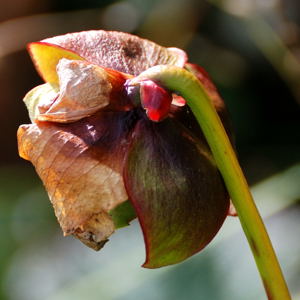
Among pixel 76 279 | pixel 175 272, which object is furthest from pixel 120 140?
pixel 76 279

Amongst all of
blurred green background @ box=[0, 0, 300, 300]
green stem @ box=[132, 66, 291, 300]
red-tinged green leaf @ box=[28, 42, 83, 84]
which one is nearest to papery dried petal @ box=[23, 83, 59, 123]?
red-tinged green leaf @ box=[28, 42, 83, 84]

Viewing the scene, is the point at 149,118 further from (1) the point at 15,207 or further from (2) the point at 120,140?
(1) the point at 15,207

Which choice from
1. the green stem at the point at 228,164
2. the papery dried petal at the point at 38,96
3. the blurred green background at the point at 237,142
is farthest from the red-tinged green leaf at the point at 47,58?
the blurred green background at the point at 237,142

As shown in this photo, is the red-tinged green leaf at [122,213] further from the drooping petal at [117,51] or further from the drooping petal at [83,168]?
the drooping petal at [117,51]

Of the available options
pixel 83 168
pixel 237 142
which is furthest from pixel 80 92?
pixel 237 142

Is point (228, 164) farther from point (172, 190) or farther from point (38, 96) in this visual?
point (38, 96)

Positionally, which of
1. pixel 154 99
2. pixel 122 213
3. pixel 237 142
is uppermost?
pixel 154 99

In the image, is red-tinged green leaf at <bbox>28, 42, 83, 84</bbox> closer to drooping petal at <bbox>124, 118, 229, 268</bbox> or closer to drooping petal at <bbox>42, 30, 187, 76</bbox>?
drooping petal at <bbox>42, 30, 187, 76</bbox>
